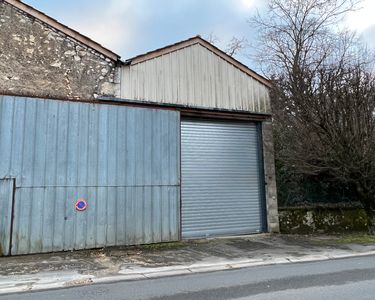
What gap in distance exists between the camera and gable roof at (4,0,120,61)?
9523mm

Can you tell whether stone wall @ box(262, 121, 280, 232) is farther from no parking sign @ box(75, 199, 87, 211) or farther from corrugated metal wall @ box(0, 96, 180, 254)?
no parking sign @ box(75, 199, 87, 211)

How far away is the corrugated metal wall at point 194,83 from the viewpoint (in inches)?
425

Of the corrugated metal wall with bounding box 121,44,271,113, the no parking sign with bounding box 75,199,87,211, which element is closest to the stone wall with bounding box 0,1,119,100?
the corrugated metal wall with bounding box 121,44,271,113

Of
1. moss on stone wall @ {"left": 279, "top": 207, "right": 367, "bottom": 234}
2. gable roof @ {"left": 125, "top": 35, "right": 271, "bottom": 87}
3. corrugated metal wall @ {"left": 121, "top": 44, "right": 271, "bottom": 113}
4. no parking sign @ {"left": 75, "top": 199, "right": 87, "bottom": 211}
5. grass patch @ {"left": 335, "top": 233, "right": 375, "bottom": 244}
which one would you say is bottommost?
grass patch @ {"left": 335, "top": 233, "right": 375, "bottom": 244}

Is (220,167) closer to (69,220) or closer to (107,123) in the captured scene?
(107,123)

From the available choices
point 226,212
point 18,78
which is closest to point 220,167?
point 226,212

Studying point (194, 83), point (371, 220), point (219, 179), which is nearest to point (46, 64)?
point (194, 83)

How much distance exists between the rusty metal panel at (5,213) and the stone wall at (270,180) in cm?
801

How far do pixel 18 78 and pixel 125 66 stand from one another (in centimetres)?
297

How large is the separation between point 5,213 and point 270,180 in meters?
8.30

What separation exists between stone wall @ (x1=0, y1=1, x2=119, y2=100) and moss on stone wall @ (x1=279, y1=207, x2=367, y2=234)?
7.64 meters

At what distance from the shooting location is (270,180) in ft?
40.9

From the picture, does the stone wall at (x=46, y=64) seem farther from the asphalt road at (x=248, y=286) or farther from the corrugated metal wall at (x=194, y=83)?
the asphalt road at (x=248, y=286)

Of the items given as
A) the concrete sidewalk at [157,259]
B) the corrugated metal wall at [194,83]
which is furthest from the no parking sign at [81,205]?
the corrugated metal wall at [194,83]
